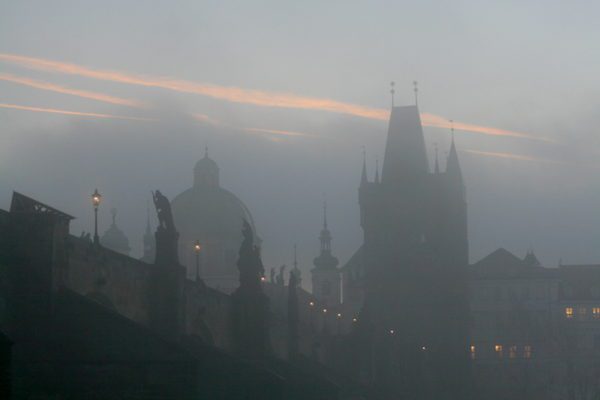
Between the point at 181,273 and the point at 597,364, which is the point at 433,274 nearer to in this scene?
the point at 597,364

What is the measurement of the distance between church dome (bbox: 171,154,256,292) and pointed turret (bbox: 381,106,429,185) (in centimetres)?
1946

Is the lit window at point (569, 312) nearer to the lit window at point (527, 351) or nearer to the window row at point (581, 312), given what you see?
the window row at point (581, 312)

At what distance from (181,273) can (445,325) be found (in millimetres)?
99018

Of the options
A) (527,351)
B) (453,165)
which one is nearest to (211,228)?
(453,165)

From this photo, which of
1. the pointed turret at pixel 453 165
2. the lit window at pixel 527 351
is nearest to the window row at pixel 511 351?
the lit window at pixel 527 351

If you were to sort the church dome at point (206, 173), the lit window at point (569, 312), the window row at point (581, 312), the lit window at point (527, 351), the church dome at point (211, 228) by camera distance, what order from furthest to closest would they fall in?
the church dome at point (206, 173) < the church dome at point (211, 228) < the lit window at point (569, 312) < the window row at point (581, 312) < the lit window at point (527, 351)

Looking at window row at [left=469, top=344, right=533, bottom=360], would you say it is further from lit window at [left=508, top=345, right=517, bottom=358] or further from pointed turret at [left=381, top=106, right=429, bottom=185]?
pointed turret at [left=381, top=106, right=429, bottom=185]

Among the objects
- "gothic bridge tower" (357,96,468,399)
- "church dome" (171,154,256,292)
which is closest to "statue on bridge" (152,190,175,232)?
"gothic bridge tower" (357,96,468,399)

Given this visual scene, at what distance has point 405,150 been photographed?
15112cm

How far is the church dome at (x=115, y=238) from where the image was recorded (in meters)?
159

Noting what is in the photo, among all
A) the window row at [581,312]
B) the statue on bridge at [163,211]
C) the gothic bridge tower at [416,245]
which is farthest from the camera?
the window row at [581,312]

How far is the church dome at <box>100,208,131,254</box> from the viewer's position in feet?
523

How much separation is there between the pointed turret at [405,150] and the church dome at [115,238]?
35.4 metres

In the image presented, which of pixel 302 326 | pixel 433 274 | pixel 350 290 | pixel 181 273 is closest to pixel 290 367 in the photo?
pixel 181 273
